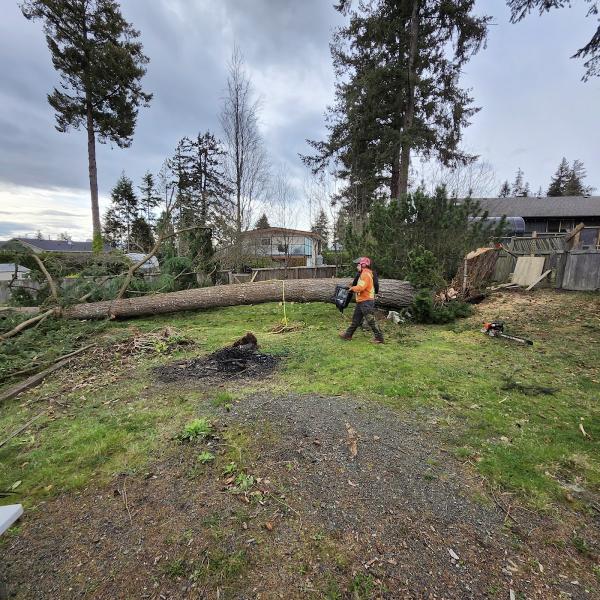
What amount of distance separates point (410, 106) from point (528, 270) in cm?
875

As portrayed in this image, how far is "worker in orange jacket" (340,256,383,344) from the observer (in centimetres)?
589

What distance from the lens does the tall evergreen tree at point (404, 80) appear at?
1271cm

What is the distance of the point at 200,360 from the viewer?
5.10 m

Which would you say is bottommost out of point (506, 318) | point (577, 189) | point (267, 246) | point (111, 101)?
point (506, 318)

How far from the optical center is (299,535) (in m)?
1.90

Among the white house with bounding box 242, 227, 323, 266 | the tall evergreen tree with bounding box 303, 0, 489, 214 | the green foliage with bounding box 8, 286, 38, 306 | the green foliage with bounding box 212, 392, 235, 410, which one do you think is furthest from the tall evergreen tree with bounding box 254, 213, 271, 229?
the green foliage with bounding box 212, 392, 235, 410

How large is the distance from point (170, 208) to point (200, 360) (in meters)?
6.04

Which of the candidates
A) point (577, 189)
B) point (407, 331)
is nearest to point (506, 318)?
point (407, 331)

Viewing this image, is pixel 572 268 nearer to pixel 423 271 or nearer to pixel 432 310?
pixel 423 271

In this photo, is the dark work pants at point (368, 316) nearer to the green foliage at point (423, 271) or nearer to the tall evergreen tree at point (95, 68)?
the green foliage at point (423, 271)

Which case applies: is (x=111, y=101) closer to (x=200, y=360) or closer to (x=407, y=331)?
(x=200, y=360)

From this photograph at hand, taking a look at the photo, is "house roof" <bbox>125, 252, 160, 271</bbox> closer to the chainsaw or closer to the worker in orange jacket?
the worker in orange jacket

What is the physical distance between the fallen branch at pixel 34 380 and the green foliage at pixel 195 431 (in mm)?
3098

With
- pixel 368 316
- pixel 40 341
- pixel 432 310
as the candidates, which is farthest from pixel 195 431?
pixel 432 310
